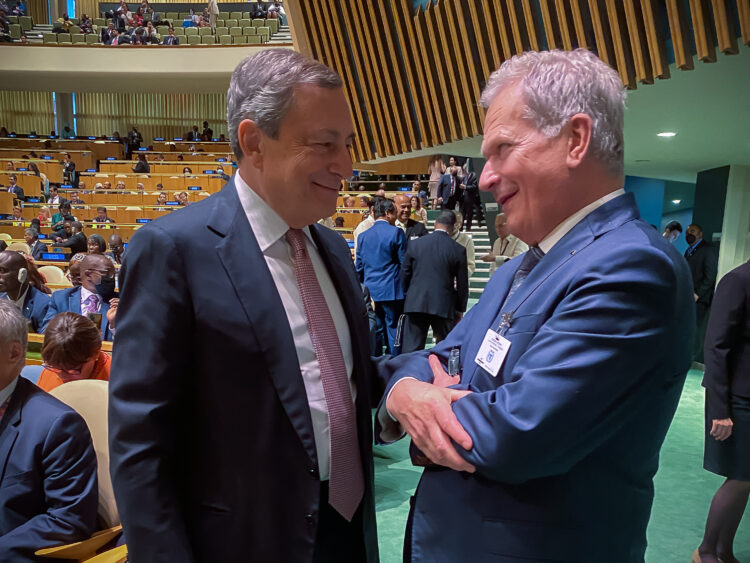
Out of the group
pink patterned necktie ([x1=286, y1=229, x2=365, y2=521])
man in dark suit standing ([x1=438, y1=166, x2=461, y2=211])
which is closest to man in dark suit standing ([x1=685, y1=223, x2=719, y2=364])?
man in dark suit standing ([x1=438, y1=166, x2=461, y2=211])


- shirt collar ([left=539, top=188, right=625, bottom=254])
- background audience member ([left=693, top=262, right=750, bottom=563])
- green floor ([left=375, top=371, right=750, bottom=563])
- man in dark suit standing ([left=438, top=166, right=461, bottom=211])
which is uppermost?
man in dark suit standing ([left=438, top=166, right=461, bottom=211])

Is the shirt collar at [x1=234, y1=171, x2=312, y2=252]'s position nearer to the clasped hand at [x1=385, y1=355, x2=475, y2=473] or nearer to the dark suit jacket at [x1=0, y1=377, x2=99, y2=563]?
the clasped hand at [x1=385, y1=355, x2=475, y2=473]

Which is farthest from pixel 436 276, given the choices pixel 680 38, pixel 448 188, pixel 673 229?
pixel 448 188

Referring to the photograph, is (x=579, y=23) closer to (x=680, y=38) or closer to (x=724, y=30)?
(x=680, y=38)

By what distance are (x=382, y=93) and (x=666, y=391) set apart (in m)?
6.90

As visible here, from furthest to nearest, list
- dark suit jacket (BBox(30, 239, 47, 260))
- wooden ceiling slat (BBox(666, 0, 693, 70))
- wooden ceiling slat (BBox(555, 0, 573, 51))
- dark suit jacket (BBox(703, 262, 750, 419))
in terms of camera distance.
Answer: dark suit jacket (BBox(30, 239, 47, 260))
wooden ceiling slat (BBox(555, 0, 573, 51))
wooden ceiling slat (BBox(666, 0, 693, 70))
dark suit jacket (BBox(703, 262, 750, 419))

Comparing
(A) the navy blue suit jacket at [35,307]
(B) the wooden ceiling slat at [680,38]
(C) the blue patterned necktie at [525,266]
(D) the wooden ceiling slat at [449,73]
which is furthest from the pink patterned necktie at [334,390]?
(D) the wooden ceiling slat at [449,73]

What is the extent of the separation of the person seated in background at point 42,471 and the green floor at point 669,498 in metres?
1.55

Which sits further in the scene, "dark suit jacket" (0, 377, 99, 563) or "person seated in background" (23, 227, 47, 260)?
"person seated in background" (23, 227, 47, 260)

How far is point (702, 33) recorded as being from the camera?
3.12 meters

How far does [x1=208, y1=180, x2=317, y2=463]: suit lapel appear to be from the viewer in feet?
3.77

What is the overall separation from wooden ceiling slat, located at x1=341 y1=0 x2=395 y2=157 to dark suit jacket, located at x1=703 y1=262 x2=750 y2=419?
5.68 metres

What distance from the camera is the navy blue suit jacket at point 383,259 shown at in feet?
18.5

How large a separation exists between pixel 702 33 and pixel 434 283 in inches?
104
